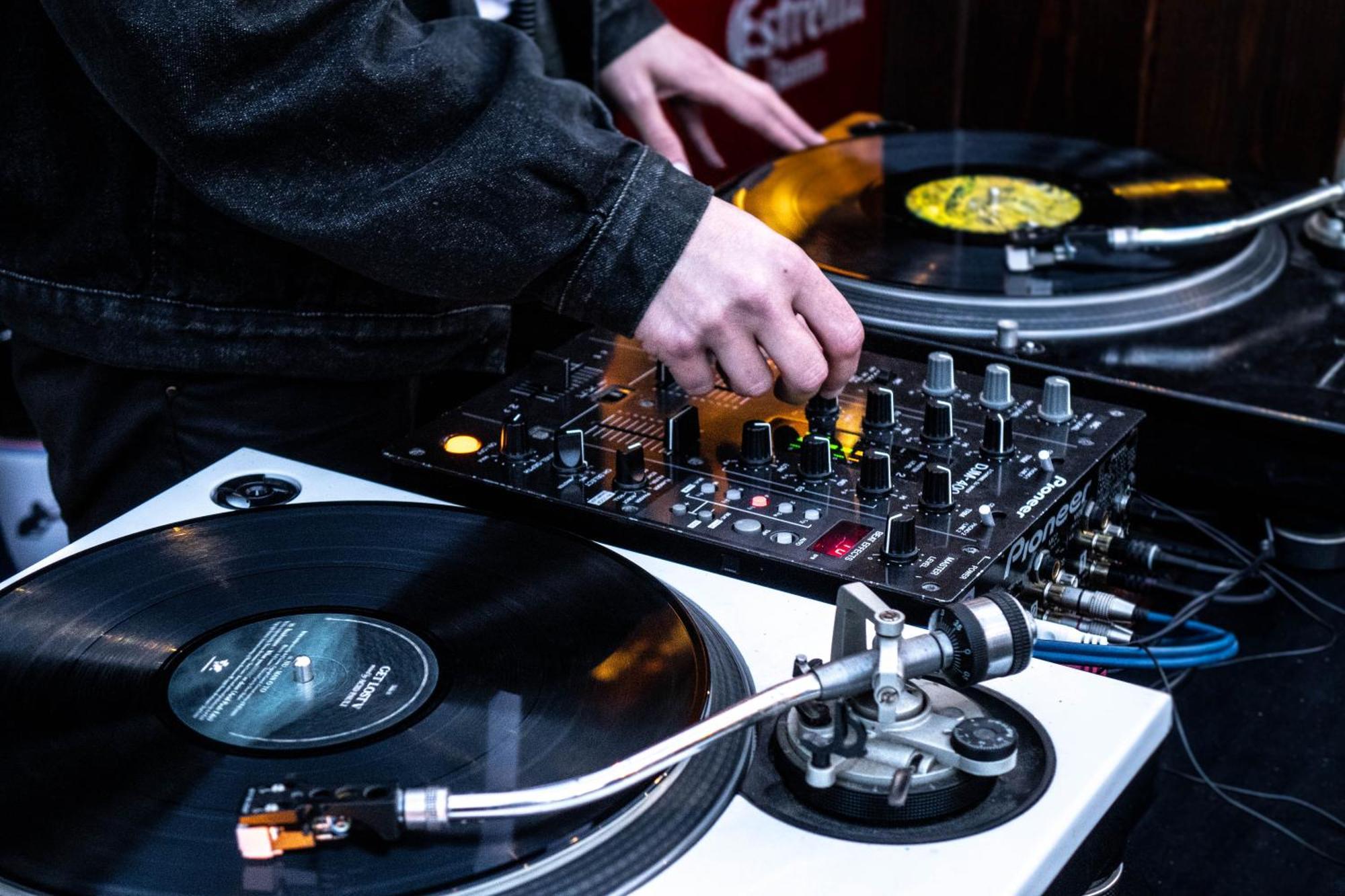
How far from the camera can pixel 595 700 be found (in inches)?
32.6

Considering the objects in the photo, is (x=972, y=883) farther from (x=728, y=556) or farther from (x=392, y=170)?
(x=392, y=170)

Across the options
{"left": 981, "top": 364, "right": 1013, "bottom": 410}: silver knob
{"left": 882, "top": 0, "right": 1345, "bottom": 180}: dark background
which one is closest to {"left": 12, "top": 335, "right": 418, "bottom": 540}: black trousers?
{"left": 981, "top": 364, "right": 1013, "bottom": 410}: silver knob

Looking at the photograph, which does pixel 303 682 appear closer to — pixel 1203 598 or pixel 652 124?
pixel 1203 598

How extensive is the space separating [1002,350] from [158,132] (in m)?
0.72

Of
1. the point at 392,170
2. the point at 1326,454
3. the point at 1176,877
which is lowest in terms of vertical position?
the point at 1176,877

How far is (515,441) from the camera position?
3.67ft

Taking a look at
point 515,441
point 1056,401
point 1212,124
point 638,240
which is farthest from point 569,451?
point 1212,124

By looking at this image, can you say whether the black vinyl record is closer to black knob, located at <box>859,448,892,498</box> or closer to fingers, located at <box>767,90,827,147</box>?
black knob, located at <box>859,448,892,498</box>

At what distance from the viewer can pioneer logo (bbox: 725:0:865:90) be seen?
297cm

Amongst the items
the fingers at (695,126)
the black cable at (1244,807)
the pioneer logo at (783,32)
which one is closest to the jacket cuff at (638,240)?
the black cable at (1244,807)

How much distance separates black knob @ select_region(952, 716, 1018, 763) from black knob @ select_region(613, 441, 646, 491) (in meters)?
0.35

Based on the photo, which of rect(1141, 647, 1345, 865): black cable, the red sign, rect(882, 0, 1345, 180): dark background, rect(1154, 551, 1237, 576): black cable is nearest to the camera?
rect(1154, 551, 1237, 576): black cable

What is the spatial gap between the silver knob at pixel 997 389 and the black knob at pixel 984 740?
17.4 inches

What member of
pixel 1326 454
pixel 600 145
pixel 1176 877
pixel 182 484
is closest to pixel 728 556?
pixel 600 145
